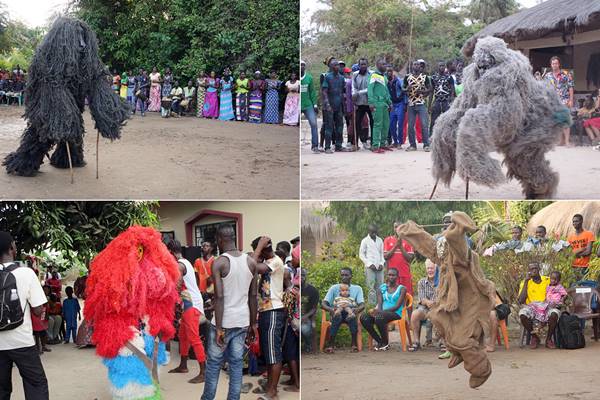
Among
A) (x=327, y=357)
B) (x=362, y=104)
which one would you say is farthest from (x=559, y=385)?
(x=362, y=104)

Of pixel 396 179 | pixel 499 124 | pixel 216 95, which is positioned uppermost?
pixel 216 95

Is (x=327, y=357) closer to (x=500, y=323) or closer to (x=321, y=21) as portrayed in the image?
(x=500, y=323)

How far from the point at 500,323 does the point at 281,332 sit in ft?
10.6

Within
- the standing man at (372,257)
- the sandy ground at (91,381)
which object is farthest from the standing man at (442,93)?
the sandy ground at (91,381)

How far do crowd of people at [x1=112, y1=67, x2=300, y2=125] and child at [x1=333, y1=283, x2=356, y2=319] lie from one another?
7.94 m

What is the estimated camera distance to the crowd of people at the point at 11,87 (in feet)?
55.9

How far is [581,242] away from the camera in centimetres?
873

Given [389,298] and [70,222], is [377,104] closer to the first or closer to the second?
[389,298]

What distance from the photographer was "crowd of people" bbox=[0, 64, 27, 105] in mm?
17031

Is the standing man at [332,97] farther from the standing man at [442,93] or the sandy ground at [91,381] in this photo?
the sandy ground at [91,381]

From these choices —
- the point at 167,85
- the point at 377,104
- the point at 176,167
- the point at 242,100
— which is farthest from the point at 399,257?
the point at 167,85

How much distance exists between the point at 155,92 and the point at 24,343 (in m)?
13.1

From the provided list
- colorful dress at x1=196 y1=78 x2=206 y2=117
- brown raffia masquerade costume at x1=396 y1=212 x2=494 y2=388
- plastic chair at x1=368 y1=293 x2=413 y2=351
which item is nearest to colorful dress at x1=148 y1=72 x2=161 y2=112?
colorful dress at x1=196 y1=78 x2=206 y2=117

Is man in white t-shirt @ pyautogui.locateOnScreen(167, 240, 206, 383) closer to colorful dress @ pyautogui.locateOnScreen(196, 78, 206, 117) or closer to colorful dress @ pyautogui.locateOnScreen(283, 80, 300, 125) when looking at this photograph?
colorful dress @ pyautogui.locateOnScreen(283, 80, 300, 125)
